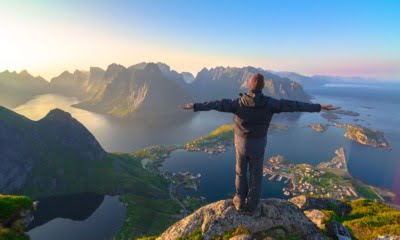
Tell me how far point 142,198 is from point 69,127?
281 ft

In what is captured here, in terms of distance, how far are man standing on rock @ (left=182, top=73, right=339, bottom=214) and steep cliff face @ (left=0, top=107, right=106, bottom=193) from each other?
167 metres

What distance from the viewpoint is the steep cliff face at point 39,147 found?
142m

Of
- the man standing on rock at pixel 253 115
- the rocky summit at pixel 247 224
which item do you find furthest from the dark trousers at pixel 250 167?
the rocky summit at pixel 247 224

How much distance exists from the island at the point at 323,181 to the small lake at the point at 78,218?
101m

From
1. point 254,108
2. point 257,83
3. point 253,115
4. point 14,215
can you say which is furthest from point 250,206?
point 14,215

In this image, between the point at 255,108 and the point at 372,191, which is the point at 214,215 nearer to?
the point at 255,108

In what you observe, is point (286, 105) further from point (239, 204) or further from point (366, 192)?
point (366, 192)

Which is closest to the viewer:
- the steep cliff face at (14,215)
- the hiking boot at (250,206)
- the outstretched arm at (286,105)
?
the outstretched arm at (286,105)

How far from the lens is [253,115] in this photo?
10.6 m

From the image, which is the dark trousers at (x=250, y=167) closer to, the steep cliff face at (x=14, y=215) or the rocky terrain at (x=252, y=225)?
the rocky terrain at (x=252, y=225)

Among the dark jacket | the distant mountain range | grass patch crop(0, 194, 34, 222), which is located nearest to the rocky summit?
the dark jacket

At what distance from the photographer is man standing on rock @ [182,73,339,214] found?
34.0 feet

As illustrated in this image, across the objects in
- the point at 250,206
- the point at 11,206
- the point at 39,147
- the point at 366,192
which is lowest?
the point at 366,192

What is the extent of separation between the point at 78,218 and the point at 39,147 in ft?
220
